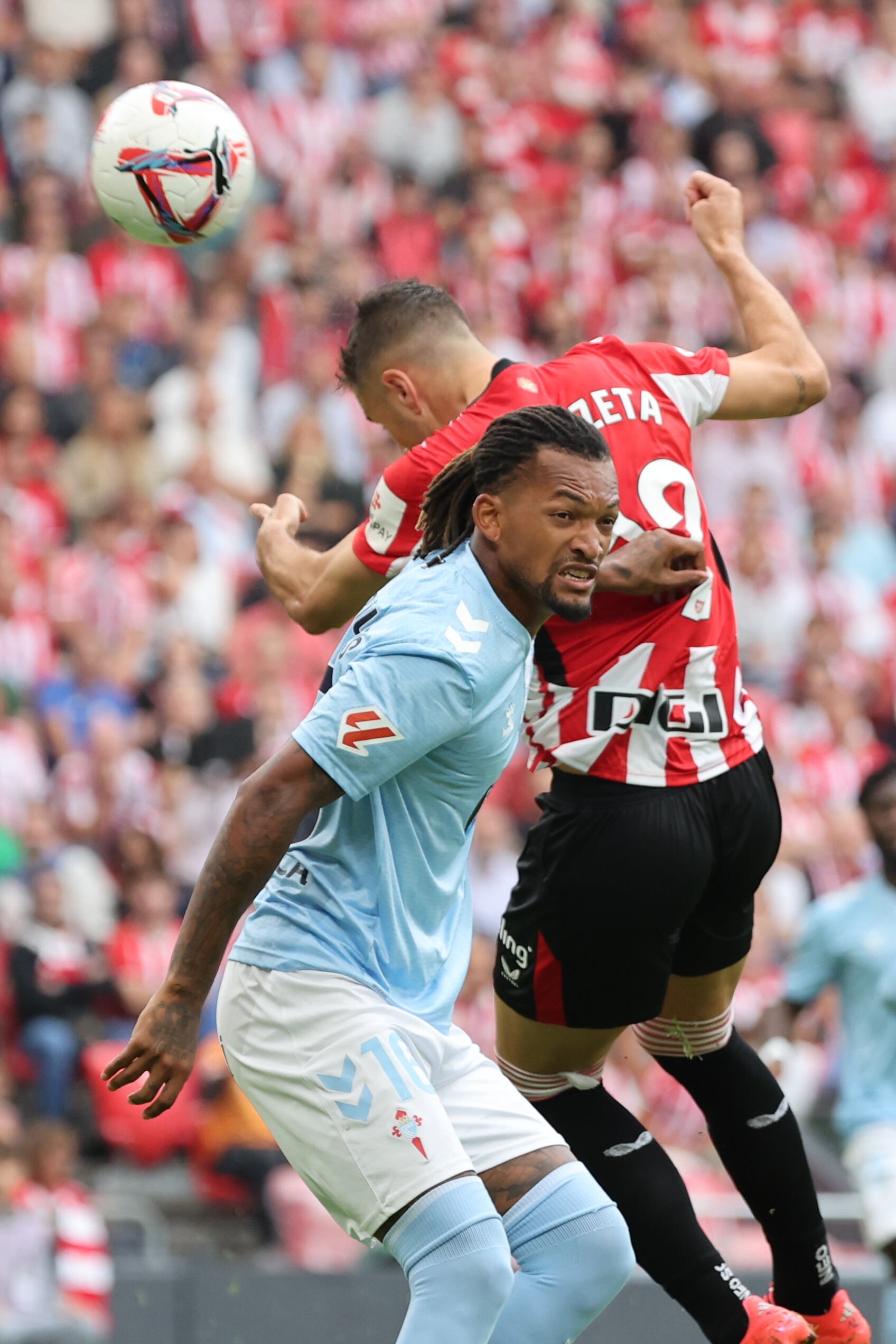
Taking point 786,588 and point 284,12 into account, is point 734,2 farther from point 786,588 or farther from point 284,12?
point 786,588

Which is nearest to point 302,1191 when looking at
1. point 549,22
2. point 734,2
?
point 549,22

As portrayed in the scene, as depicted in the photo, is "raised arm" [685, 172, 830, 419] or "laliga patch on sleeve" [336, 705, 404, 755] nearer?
"laliga patch on sleeve" [336, 705, 404, 755]

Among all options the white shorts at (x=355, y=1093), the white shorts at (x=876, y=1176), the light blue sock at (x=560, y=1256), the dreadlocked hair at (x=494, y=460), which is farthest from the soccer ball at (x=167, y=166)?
the white shorts at (x=876, y=1176)

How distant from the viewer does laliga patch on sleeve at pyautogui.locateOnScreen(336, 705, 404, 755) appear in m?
4.07

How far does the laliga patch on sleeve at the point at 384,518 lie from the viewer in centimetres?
503

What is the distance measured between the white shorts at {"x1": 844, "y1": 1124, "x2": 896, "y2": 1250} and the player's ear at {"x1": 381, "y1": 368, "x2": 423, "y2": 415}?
3.46 metres

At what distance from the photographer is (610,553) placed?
4926 millimetres

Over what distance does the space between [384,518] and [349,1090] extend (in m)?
1.52

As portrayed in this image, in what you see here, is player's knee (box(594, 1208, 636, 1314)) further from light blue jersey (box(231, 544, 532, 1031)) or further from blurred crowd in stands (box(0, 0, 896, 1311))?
blurred crowd in stands (box(0, 0, 896, 1311))

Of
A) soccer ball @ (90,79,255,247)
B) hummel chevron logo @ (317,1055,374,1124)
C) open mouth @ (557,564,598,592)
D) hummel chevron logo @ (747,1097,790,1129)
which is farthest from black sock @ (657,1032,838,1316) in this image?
soccer ball @ (90,79,255,247)

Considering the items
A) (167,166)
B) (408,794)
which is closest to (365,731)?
(408,794)

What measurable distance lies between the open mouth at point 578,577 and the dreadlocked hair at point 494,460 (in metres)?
0.23

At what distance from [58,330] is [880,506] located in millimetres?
5871

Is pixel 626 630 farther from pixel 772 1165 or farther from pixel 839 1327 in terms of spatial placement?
pixel 839 1327
